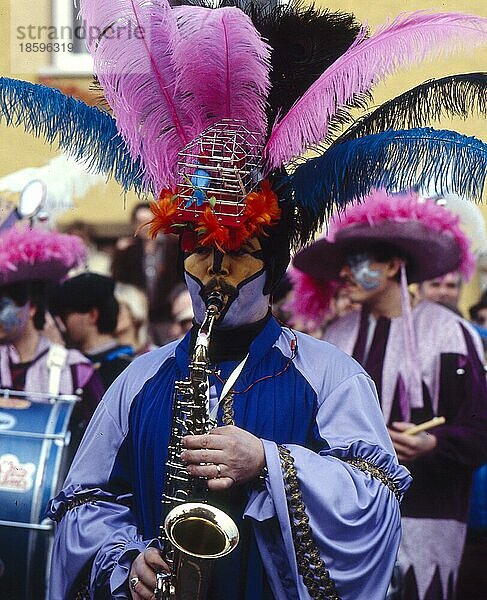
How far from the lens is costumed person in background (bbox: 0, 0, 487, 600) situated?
280 cm

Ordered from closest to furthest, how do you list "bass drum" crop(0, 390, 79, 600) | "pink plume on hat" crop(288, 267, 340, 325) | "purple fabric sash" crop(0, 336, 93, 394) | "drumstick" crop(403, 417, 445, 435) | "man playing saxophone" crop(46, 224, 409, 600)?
"man playing saxophone" crop(46, 224, 409, 600), "bass drum" crop(0, 390, 79, 600), "drumstick" crop(403, 417, 445, 435), "pink plume on hat" crop(288, 267, 340, 325), "purple fabric sash" crop(0, 336, 93, 394)

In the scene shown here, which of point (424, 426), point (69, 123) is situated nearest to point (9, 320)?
point (424, 426)

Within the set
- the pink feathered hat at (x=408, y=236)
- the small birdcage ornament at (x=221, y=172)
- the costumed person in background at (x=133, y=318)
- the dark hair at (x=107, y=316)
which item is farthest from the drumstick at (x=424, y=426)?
the small birdcage ornament at (x=221, y=172)

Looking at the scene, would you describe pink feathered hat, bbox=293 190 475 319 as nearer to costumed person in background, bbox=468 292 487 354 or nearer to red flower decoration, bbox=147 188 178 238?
costumed person in background, bbox=468 292 487 354

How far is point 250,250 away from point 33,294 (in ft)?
10.3

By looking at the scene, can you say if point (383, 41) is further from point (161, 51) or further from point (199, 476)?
point (199, 476)

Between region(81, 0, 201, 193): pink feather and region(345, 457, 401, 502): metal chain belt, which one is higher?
region(81, 0, 201, 193): pink feather

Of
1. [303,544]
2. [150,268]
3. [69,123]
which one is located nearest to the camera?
[303,544]

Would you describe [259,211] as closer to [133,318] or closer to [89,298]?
[89,298]

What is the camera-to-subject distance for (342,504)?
2785mm

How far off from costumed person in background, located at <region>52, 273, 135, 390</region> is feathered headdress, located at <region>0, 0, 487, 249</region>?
280 centimetres

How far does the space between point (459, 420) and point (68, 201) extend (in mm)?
2204

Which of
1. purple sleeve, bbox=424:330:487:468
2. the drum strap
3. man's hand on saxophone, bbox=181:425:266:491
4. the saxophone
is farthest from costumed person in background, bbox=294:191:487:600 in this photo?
man's hand on saxophone, bbox=181:425:266:491

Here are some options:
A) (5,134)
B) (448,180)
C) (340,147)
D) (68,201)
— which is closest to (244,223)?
(340,147)
